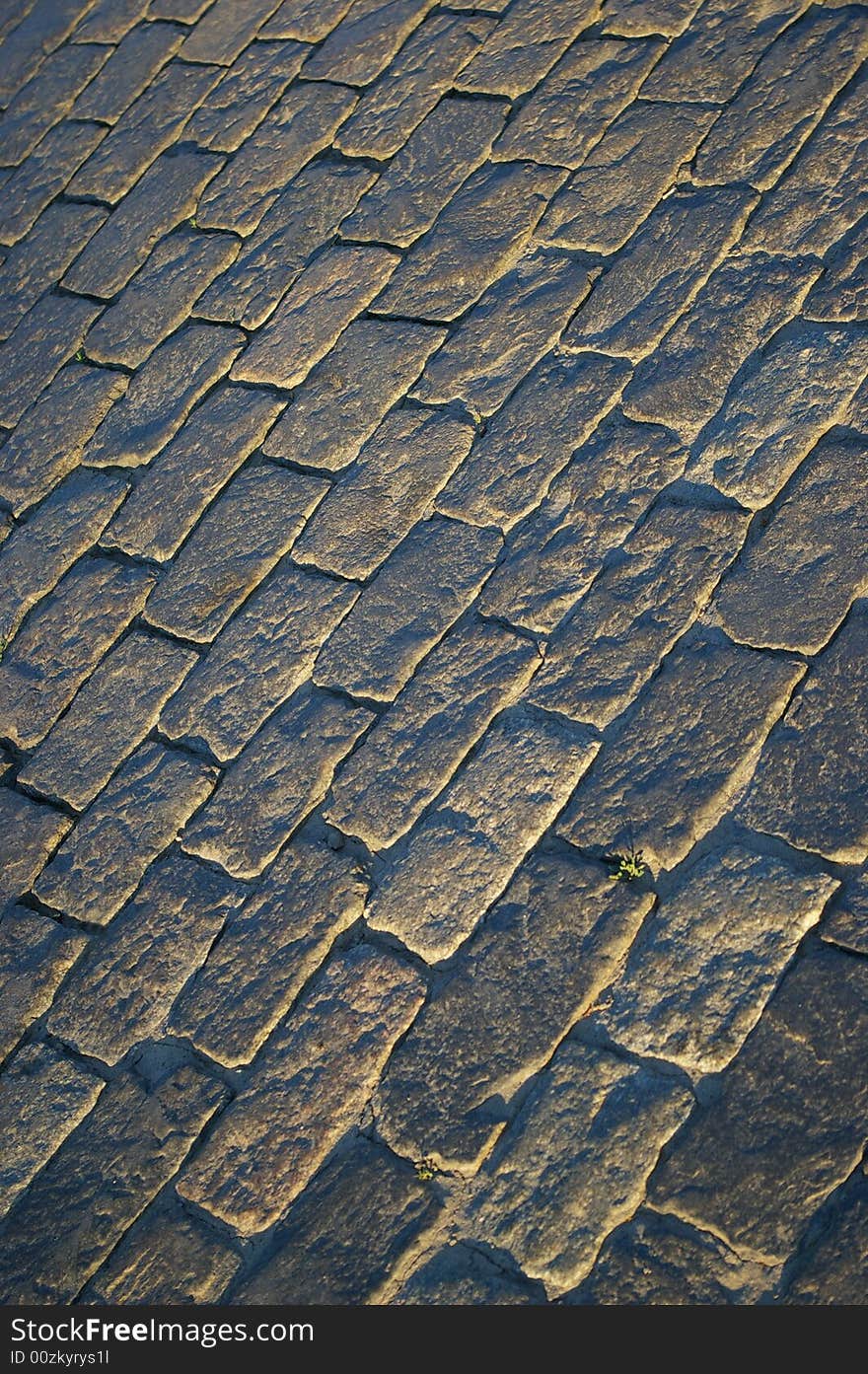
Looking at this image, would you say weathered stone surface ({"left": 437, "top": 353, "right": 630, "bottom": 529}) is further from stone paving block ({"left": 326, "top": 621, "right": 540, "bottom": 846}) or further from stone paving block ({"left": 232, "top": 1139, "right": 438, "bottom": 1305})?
stone paving block ({"left": 232, "top": 1139, "right": 438, "bottom": 1305})

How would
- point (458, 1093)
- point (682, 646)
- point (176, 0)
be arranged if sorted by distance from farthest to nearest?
point (176, 0) < point (682, 646) < point (458, 1093)

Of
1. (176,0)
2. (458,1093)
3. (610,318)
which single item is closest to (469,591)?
(610,318)

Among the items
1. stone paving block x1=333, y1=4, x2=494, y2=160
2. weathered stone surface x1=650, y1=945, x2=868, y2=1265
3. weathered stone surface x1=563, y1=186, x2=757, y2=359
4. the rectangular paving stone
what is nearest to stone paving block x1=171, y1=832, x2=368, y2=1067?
the rectangular paving stone

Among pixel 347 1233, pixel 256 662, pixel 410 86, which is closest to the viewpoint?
pixel 347 1233

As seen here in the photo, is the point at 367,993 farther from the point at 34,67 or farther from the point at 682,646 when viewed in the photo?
the point at 34,67

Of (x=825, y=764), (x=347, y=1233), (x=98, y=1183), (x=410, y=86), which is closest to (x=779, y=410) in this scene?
(x=825, y=764)

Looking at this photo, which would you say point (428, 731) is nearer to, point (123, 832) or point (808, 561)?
point (123, 832)

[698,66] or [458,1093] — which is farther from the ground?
[698,66]
